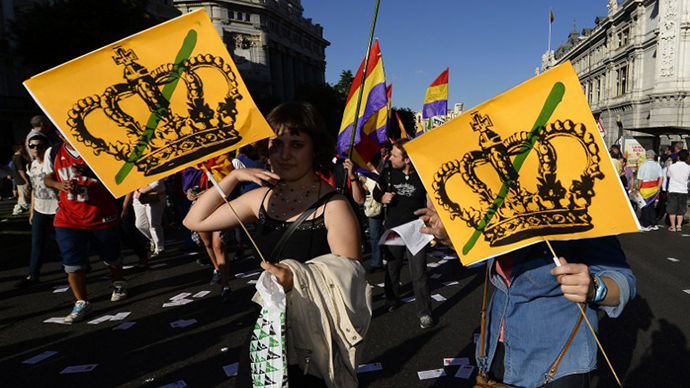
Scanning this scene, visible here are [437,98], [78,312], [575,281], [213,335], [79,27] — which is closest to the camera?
[575,281]

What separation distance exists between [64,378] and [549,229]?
13.4ft

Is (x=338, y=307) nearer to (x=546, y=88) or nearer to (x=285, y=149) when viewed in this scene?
(x=285, y=149)

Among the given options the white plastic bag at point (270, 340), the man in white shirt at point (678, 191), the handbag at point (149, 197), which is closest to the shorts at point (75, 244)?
the handbag at point (149, 197)

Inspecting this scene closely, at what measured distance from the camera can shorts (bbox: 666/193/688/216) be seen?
1085 centimetres

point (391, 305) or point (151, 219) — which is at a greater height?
point (151, 219)

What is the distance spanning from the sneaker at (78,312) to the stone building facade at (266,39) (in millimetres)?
54484

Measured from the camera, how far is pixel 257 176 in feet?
7.22

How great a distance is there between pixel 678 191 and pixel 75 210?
495 inches

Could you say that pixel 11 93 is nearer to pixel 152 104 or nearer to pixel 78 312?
pixel 78 312

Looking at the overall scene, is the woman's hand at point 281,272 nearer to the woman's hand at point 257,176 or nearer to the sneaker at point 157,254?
the woman's hand at point 257,176

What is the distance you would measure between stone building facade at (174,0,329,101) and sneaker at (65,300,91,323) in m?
54.5

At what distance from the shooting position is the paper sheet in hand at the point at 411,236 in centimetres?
224

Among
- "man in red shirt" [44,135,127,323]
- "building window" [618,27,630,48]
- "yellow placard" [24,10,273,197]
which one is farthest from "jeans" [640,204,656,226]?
"building window" [618,27,630,48]

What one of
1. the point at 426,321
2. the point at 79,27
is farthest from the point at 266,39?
the point at 426,321
